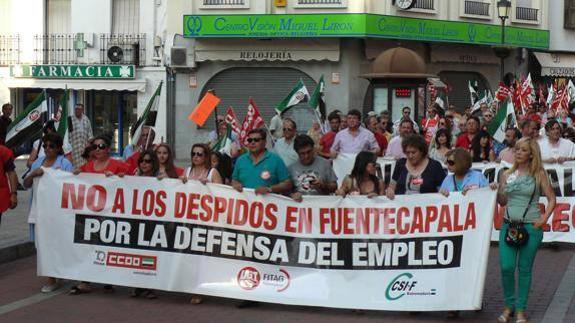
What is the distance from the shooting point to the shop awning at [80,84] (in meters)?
30.8

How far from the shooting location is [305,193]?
32.7 ft

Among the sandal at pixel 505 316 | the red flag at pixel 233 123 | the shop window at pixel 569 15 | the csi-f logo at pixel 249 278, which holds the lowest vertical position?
the sandal at pixel 505 316

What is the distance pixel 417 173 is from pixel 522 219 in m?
1.14

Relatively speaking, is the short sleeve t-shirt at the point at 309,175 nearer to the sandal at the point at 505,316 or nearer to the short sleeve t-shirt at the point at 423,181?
the short sleeve t-shirt at the point at 423,181

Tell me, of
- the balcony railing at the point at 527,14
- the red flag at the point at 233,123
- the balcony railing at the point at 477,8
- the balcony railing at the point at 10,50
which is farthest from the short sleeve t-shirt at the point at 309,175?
the balcony railing at the point at 527,14

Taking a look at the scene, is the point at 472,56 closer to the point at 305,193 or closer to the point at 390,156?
the point at 390,156

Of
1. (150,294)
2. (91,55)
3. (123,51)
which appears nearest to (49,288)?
(150,294)

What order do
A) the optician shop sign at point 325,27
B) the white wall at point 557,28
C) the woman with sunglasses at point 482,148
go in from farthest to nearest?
the white wall at point 557,28
the optician shop sign at point 325,27
the woman with sunglasses at point 482,148

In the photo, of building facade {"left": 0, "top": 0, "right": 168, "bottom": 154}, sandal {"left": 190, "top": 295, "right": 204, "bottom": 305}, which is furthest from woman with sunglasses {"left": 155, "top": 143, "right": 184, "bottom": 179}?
building facade {"left": 0, "top": 0, "right": 168, "bottom": 154}

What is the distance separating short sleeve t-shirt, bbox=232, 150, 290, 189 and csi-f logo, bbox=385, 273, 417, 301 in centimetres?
147

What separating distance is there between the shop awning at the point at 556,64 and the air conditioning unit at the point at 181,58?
13070 mm

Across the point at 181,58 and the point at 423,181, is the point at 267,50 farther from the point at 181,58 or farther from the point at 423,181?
the point at 423,181

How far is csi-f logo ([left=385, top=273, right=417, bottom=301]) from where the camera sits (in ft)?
29.8

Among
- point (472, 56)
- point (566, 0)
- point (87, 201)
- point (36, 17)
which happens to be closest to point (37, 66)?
point (36, 17)
